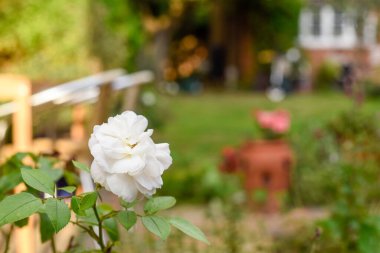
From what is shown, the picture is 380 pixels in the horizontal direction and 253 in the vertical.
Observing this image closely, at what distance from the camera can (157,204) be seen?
157 centimetres

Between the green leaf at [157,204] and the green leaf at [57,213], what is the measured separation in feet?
0.52

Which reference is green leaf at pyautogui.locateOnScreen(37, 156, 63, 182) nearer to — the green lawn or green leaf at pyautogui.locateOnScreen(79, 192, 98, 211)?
green leaf at pyautogui.locateOnScreen(79, 192, 98, 211)

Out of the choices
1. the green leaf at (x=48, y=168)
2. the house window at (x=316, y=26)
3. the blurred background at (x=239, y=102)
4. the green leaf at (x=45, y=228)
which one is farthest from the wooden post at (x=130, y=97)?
the house window at (x=316, y=26)

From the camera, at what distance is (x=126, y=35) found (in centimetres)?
1741

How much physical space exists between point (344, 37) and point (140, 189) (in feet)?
100

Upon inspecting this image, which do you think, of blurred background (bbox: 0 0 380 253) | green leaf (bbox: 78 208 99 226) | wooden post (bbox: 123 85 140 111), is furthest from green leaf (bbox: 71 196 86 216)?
wooden post (bbox: 123 85 140 111)

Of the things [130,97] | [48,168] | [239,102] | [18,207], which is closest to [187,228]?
[18,207]

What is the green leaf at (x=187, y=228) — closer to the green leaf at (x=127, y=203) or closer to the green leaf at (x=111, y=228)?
the green leaf at (x=127, y=203)

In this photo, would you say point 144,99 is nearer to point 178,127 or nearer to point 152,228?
point 178,127

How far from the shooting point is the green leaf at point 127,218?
1499mm

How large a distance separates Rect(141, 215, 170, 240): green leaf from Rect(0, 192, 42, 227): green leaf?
0.18 meters

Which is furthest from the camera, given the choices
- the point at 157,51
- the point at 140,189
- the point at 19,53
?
the point at 157,51

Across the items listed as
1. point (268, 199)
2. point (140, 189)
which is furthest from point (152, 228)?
point (268, 199)

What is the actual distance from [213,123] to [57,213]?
52.9 feet
